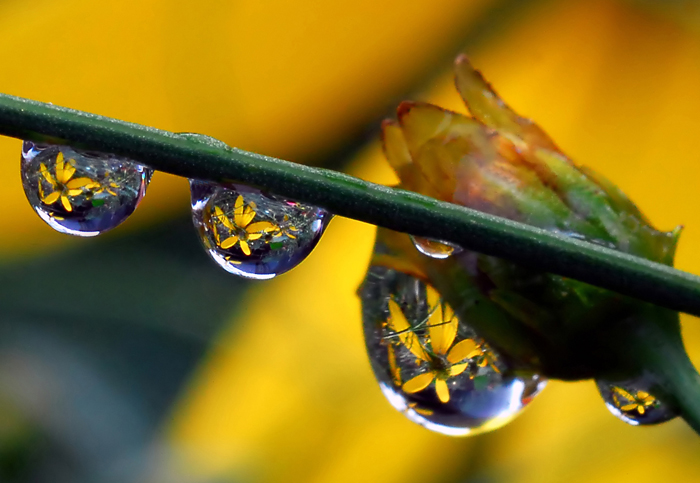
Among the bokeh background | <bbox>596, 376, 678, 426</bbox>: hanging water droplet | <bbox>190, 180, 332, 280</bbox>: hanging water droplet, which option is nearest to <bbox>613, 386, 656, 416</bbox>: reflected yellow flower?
<bbox>596, 376, 678, 426</bbox>: hanging water droplet

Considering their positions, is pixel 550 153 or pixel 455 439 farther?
pixel 455 439

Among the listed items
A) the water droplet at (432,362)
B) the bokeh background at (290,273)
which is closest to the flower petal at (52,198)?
the water droplet at (432,362)

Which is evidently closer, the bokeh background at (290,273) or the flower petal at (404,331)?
the flower petal at (404,331)

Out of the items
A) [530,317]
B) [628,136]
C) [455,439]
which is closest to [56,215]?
[530,317]

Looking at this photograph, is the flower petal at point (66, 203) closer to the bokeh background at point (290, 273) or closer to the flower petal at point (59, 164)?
the flower petal at point (59, 164)

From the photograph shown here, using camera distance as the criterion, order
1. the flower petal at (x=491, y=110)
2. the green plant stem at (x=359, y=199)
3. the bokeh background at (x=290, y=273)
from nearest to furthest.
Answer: the green plant stem at (x=359, y=199) < the flower petal at (x=491, y=110) < the bokeh background at (x=290, y=273)

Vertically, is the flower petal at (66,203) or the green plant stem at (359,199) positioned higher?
the green plant stem at (359,199)

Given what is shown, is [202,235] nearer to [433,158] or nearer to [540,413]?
[433,158]
